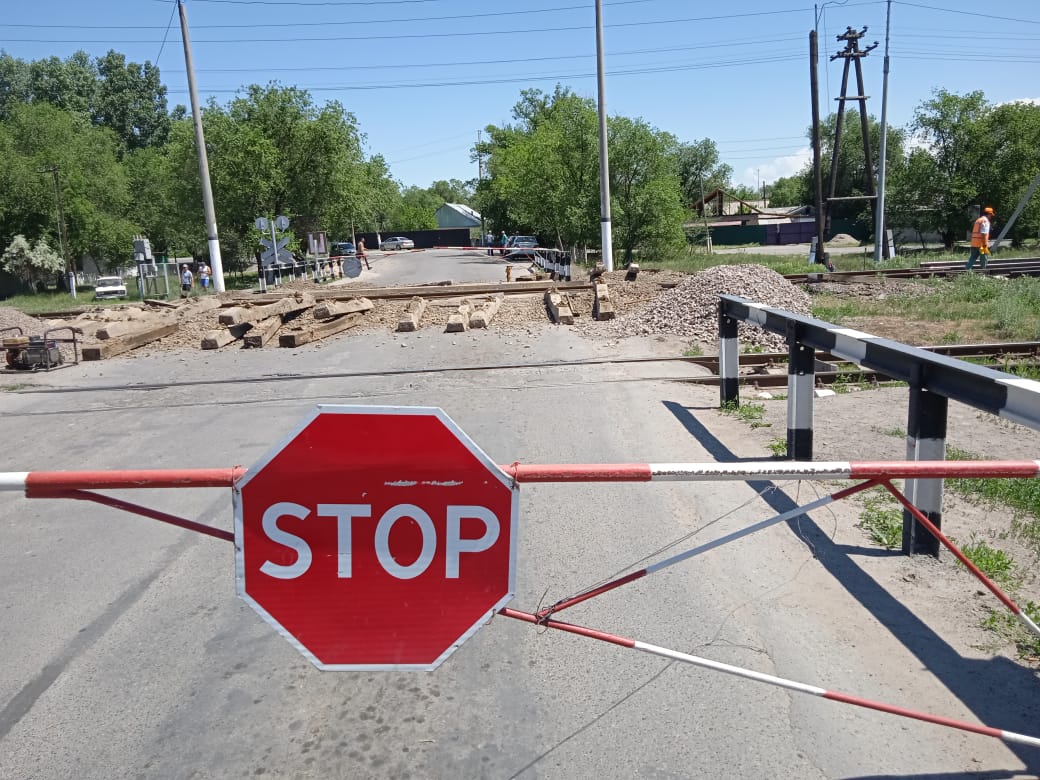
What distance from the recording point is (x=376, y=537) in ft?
8.93

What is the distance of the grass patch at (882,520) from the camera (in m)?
5.14

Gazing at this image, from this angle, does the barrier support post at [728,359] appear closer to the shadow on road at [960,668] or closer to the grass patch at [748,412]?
the grass patch at [748,412]

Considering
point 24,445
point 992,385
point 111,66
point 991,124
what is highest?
point 111,66

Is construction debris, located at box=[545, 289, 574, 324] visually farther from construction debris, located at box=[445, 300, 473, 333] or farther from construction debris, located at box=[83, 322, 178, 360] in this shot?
construction debris, located at box=[83, 322, 178, 360]

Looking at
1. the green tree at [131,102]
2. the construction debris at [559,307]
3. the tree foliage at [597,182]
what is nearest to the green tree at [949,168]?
the tree foliage at [597,182]

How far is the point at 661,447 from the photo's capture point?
7512mm

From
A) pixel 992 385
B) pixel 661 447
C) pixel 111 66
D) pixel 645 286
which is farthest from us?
pixel 111 66

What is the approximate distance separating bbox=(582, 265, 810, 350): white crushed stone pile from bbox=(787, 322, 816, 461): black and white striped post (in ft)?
23.6

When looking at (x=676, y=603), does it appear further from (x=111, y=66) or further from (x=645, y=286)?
(x=111, y=66)

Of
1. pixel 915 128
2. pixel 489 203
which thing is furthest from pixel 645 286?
pixel 489 203

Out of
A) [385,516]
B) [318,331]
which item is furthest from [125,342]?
[385,516]

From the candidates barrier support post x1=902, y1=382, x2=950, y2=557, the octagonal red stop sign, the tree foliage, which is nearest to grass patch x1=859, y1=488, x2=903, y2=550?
barrier support post x1=902, y1=382, x2=950, y2=557

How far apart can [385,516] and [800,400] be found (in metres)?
4.66

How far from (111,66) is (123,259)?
60.3 m
